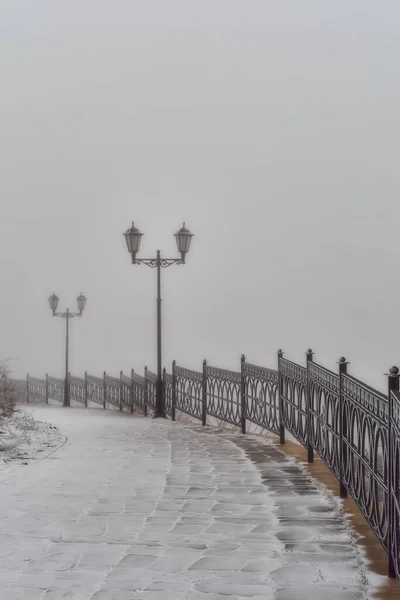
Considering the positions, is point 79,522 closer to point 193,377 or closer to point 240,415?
point 240,415

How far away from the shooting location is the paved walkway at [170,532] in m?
4.38

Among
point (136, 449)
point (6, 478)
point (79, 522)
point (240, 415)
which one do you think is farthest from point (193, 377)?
point (79, 522)

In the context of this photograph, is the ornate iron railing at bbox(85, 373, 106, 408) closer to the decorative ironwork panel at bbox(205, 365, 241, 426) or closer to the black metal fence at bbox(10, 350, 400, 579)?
the black metal fence at bbox(10, 350, 400, 579)

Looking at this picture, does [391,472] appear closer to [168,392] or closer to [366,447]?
[366,447]

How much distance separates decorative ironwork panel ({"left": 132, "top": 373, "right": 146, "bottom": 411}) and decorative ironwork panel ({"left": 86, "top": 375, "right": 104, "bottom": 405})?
182 inches

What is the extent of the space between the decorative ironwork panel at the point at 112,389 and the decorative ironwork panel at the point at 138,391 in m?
2.29

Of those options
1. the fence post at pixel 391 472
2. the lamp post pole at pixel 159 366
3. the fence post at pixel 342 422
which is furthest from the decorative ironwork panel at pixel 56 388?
the fence post at pixel 391 472

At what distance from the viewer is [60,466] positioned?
28.5 feet

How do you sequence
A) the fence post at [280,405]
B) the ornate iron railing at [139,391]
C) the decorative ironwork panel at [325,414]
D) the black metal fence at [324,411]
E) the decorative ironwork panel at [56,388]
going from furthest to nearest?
the decorative ironwork panel at [56,388]
the ornate iron railing at [139,391]
the fence post at [280,405]
the decorative ironwork panel at [325,414]
the black metal fence at [324,411]

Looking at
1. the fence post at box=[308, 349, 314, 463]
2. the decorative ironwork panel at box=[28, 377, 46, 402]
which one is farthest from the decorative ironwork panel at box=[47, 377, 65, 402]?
the fence post at box=[308, 349, 314, 463]

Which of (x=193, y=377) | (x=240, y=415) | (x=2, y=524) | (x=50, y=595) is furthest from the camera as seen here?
(x=193, y=377)

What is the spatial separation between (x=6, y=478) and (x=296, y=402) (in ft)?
12.7

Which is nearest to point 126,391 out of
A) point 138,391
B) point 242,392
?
point 138,391

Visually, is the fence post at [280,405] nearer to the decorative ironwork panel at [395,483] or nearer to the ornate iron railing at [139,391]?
the decorative ironwork panel at [395,483]
